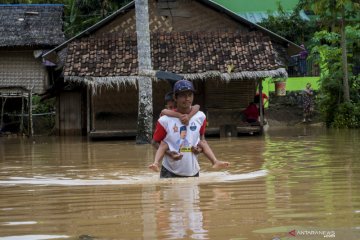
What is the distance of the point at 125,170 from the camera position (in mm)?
9781

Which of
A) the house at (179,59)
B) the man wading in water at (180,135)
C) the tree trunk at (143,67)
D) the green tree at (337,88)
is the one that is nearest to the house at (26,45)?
the house at (179,59)

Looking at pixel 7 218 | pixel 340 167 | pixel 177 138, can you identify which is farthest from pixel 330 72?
pixel 7 218

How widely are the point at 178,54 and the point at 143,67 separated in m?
2.86

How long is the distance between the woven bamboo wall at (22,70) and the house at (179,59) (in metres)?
3.30

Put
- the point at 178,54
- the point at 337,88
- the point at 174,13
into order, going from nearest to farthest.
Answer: the point at 178,54, the point at 174,13, the point at 337,88

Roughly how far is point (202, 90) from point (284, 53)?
2.91 meters

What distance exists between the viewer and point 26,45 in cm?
2392

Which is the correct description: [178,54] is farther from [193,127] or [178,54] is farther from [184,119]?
[184,119]

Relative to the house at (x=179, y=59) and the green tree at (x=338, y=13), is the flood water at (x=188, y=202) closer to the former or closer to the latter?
the house at (x=179, y=59)

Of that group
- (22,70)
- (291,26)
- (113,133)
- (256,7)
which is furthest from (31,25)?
(256,7)

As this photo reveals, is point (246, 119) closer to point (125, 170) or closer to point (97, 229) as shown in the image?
point (125, 170)

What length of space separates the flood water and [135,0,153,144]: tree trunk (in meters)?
7.40

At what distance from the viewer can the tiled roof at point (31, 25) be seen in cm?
2400

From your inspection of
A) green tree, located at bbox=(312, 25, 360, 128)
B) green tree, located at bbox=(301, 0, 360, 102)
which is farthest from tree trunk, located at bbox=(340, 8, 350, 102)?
green tree, located at bbox=(312, 25, 360, 128)
